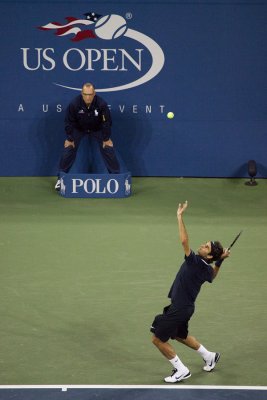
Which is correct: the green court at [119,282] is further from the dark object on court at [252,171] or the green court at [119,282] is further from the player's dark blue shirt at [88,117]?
the player's dark blue shirt at [88,117]

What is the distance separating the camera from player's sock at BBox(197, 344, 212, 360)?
11.3 m

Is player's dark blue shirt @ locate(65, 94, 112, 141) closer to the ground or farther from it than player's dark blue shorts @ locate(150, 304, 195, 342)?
farther from it

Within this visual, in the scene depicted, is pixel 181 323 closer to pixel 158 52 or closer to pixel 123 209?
pixel 123 209

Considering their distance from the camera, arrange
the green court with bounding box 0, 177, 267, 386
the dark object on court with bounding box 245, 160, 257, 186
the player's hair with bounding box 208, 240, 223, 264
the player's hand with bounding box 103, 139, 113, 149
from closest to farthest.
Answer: the player's hair with bounding box 208, 240, 223, 264 < the green court with bounding box 0, 177, 267, 386 < the player's hand with bounding box 103, 139, 113, 149 < the dark object on court with bounding box 245, 160, 257, 186

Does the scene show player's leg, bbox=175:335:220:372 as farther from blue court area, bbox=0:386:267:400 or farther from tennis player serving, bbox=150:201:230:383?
blue court area, bbox=0:386:267:400

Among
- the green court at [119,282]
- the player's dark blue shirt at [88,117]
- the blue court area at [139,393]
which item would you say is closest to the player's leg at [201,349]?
the green court at [119,282]

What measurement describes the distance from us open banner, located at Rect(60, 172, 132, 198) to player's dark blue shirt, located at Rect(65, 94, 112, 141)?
2.82 ft

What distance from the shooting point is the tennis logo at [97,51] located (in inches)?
757

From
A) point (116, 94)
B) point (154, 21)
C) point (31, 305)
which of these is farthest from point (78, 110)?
point (31, 305)

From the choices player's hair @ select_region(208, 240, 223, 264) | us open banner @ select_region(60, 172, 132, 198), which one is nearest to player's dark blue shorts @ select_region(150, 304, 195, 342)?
player's hair @ select_region(208, 240, 223, 264)

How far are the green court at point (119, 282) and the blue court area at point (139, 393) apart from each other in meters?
0.21

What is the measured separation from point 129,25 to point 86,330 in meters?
8.44

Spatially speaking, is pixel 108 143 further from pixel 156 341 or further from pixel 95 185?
pixel 156 341

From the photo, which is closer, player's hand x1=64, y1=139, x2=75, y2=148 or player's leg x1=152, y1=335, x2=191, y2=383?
player's leg x1=152, y1=335, x2=191, y2=383
